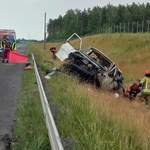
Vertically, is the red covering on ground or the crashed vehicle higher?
the crashed vehicle

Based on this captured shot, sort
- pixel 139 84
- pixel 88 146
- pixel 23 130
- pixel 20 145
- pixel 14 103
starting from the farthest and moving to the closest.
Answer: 1. pixel 139 84
2. pixel 14 103
3. pixel 23 130
4. pixel 20 145
5. pixel 88 146

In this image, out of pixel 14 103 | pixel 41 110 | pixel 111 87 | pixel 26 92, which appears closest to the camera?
pixel 41 110

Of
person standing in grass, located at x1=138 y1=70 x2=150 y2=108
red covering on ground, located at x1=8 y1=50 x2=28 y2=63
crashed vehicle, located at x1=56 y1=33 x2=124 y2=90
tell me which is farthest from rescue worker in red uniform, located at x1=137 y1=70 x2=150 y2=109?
red covering on ground, located at x1=8 y1=50 x2=28 y2=63

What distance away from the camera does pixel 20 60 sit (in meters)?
31.8

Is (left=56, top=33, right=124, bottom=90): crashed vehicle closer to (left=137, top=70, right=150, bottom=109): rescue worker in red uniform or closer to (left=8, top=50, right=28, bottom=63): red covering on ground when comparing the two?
(left=137, top=70, right=150, bottom=109): rescue worker in red uniform

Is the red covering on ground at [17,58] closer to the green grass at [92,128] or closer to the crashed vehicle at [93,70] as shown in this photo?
the crashed vehicle at [93,70]

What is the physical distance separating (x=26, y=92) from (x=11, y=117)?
4.61m

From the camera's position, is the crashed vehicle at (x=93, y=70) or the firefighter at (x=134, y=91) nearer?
the firefighter at (x=134, y=91)

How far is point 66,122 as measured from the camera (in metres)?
7.85

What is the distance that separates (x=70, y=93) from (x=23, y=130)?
287cm

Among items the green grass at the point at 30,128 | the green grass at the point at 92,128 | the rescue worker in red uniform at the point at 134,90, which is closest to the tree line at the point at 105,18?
the rescue worker in red uniform at the point at 134,90

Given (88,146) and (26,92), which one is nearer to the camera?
(88,146)

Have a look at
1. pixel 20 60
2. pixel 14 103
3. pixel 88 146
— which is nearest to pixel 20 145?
pixel 88 146

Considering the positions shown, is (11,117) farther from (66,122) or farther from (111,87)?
(111,87)
